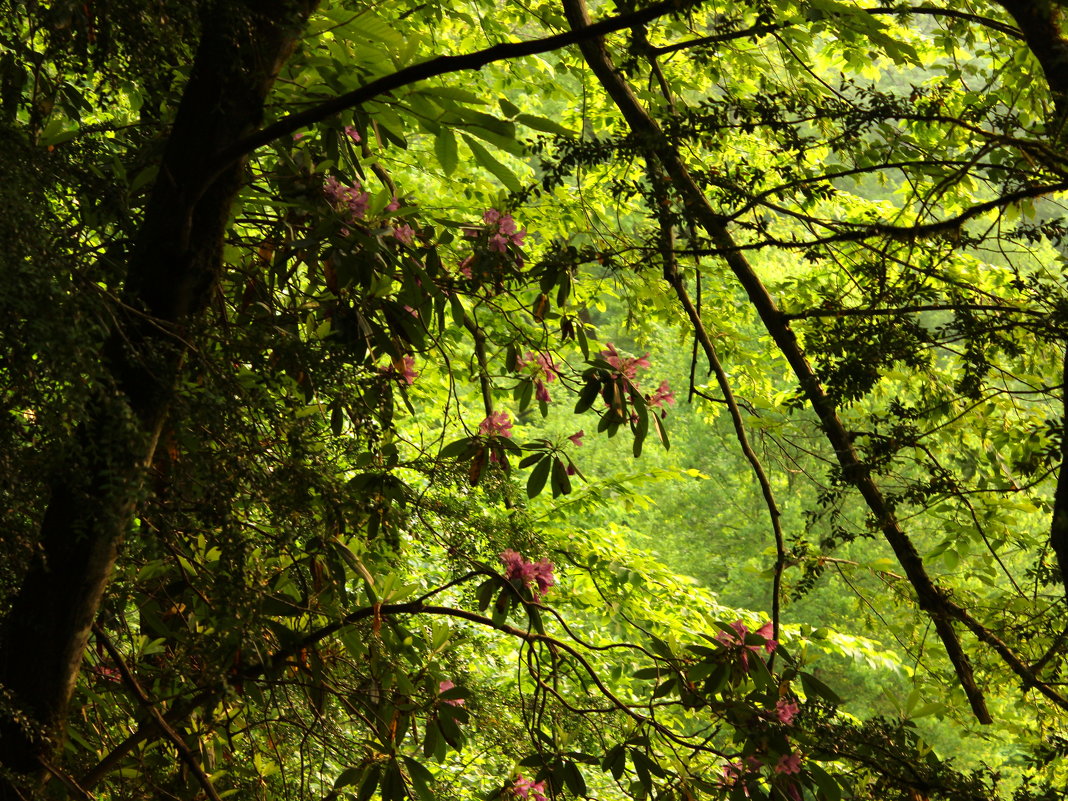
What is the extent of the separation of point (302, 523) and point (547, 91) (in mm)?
3032

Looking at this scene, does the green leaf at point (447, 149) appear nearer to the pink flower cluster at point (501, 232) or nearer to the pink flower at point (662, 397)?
the pink flower cluster at point (501, 232)

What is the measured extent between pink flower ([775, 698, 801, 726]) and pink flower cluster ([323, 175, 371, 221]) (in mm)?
1181

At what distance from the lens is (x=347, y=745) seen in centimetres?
181

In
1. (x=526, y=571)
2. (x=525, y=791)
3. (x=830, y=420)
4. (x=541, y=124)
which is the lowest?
(x=525, y=791)

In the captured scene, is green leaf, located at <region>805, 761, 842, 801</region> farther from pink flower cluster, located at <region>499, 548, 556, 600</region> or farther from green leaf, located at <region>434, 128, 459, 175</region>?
green leaf, located at <region>434, 128, 459, 175</region>

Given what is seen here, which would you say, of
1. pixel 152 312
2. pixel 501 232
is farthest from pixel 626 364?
pixel 152 312

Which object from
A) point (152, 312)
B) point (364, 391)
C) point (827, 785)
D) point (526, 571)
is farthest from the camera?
point (526, 571)

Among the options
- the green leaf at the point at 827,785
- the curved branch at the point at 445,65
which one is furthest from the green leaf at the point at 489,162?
the green leaf at the point at 827,785

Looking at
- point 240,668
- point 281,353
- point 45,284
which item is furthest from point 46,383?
point 240,668

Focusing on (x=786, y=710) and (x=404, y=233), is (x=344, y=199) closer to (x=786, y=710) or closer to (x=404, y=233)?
(x=404, y=233)

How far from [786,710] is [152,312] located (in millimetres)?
1269

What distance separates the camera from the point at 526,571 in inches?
73.9

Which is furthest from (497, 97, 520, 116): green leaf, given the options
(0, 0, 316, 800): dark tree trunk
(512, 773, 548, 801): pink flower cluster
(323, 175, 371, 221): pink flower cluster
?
(512, 773, 548, 801): pink flower cluster

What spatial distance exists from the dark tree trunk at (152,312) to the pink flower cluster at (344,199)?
51 cm
